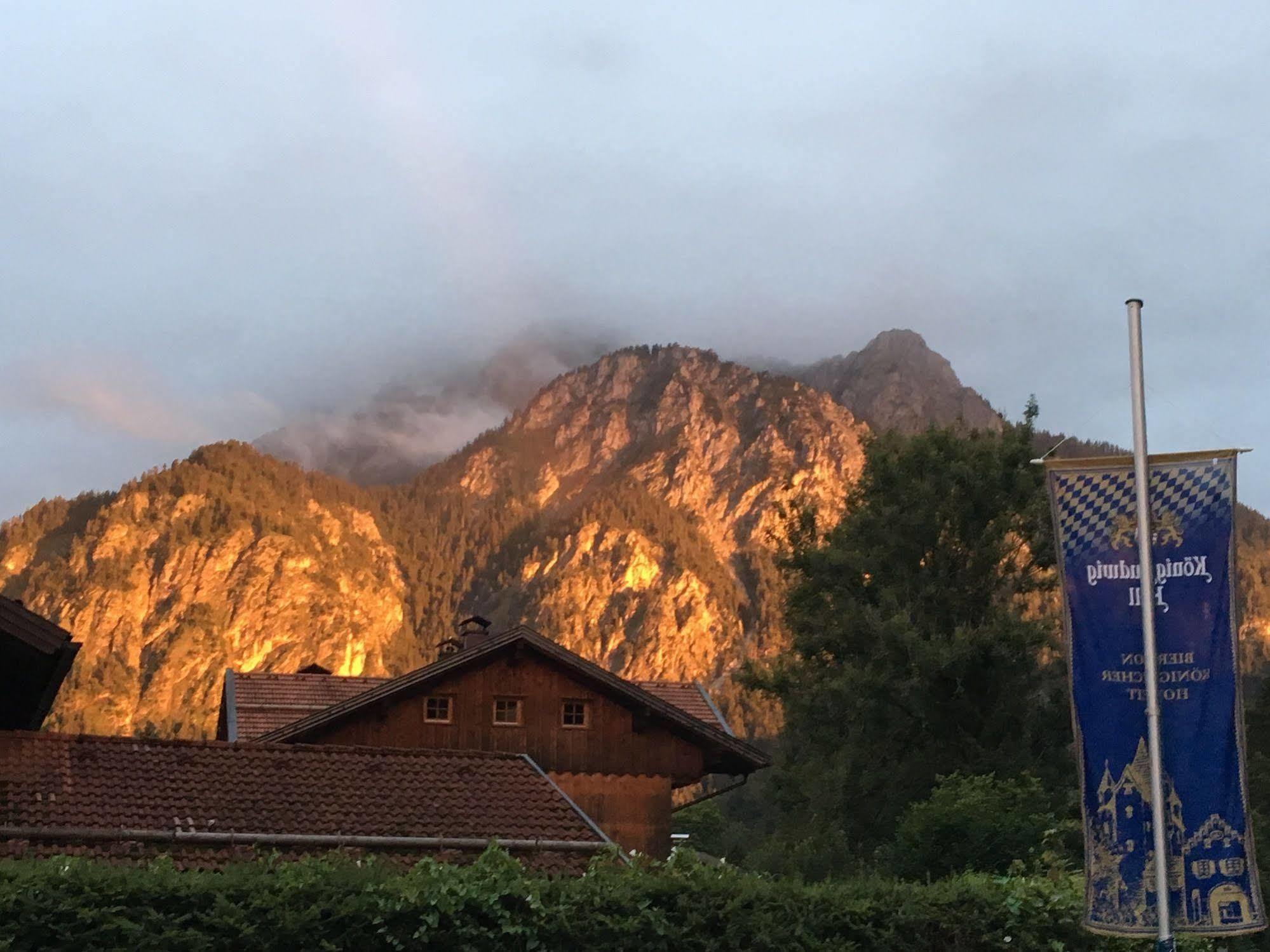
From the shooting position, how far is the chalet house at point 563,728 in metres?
29.4

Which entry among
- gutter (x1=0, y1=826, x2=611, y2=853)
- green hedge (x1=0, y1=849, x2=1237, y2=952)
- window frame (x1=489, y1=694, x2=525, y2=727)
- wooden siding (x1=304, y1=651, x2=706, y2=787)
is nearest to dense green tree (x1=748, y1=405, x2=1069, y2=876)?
wooden siding (x1=304, y1=651, x2=706, y2=787)

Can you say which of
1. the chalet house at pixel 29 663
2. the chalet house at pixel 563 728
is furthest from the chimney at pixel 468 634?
the chalet house at pixel 29 663

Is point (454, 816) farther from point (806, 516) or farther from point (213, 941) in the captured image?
point (806, 516)

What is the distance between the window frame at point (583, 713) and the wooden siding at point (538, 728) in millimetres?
36

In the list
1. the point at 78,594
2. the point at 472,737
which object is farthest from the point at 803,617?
the point at 78,594

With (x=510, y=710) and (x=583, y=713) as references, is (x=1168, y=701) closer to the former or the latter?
(x=583, y=713)

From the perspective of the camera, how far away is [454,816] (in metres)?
18.0

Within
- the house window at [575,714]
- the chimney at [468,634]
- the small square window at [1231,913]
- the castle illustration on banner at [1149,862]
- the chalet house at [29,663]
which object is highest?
the chimney at [468,634]

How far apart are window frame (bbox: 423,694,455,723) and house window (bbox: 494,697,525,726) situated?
104cm

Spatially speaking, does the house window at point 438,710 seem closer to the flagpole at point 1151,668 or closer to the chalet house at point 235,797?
the chalet house at point 235,797

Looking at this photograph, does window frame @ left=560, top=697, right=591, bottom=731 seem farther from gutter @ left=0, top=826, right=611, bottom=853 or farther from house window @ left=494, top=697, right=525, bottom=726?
gutter @ left=0, top=826, right=611, bottom=853

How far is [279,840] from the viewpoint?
1606 centimetres

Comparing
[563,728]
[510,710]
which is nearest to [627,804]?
[563,728]

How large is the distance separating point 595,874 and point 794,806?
34.6 m
